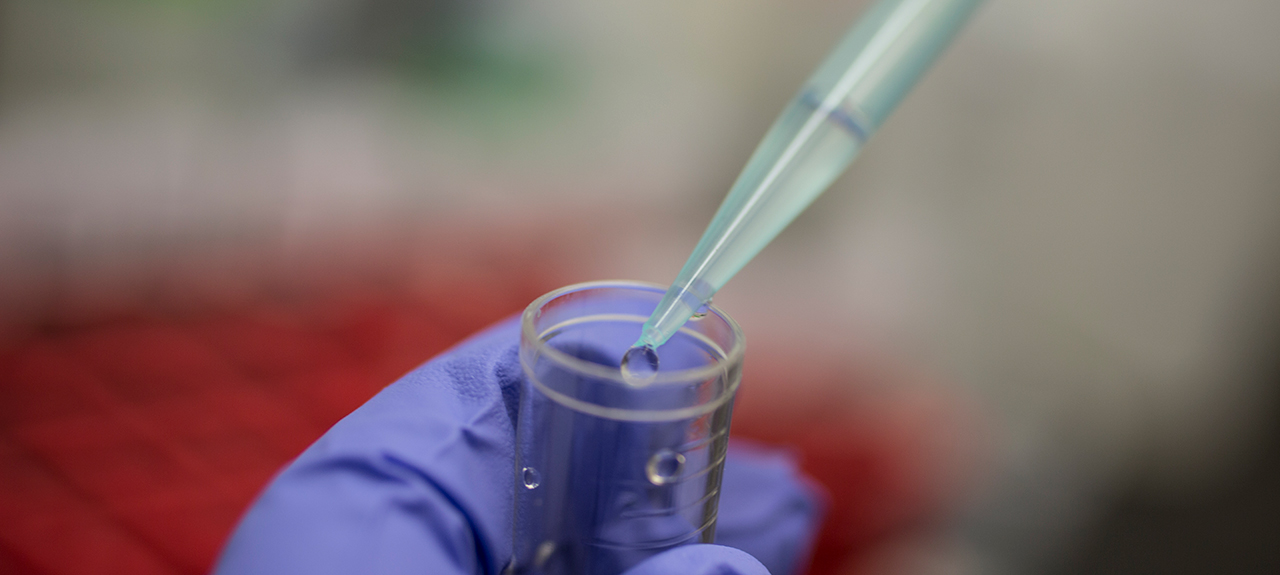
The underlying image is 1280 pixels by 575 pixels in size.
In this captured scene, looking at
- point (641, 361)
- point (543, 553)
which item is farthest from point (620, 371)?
point (543, 553)

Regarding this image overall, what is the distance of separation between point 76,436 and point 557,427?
1.01 m

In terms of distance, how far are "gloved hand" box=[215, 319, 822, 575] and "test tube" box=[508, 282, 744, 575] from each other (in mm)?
35

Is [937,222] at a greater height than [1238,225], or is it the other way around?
[1238,225]

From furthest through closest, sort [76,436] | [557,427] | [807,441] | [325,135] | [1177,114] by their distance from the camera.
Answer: [325,135]
[1177,114]
[807,441]
[76,436]
[557,427]

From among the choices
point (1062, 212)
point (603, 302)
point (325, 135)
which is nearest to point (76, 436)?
point (603, 302)

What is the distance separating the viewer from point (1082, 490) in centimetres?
182

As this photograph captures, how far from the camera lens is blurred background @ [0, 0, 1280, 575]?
1.22 m

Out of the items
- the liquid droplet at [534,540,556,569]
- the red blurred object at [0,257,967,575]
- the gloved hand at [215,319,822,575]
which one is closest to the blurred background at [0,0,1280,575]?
the red blurred object at [0,257,967,575]

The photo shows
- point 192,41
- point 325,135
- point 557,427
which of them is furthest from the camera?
point 325,135

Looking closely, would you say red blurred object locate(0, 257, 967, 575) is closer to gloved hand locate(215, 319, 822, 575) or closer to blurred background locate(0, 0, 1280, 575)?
blurred background locate(0, 0, 1280, 575)

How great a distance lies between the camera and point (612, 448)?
464 mm

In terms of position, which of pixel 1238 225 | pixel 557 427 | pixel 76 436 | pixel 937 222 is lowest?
pixel 76 436

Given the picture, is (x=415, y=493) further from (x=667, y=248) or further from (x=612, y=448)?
(x=667, y=248)

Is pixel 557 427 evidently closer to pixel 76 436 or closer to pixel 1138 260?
pixel 76 436
